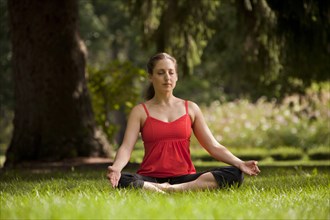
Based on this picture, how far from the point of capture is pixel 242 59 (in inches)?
633

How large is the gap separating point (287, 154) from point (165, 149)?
36.3 ft

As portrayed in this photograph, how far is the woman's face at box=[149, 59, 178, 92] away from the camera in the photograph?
19.0ft

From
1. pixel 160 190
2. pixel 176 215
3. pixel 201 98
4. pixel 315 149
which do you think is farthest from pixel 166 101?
pixel 201 98

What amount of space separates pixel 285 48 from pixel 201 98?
23916 millimetres

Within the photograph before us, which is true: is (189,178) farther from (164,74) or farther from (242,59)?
(242,59)

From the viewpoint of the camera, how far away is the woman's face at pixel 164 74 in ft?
19.0

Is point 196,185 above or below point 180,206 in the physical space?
below

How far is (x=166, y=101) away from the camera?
5.92m

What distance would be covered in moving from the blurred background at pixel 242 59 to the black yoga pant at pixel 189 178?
359cm

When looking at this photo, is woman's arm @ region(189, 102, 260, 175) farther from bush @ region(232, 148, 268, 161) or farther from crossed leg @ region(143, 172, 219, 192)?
bush @ region(232, 148, 268, 161)

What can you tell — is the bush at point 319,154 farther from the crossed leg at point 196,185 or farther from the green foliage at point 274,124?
the crossed leg at point 196,185

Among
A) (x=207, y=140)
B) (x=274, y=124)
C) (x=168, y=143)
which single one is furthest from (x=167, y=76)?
(x=274, y=124)

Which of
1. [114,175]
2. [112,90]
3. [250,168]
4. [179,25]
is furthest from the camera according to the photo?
[112,90]

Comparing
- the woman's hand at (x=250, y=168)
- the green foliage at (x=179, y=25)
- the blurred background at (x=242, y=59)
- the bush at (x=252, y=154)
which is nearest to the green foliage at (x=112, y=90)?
the blurred background at (x=242, y=59)
